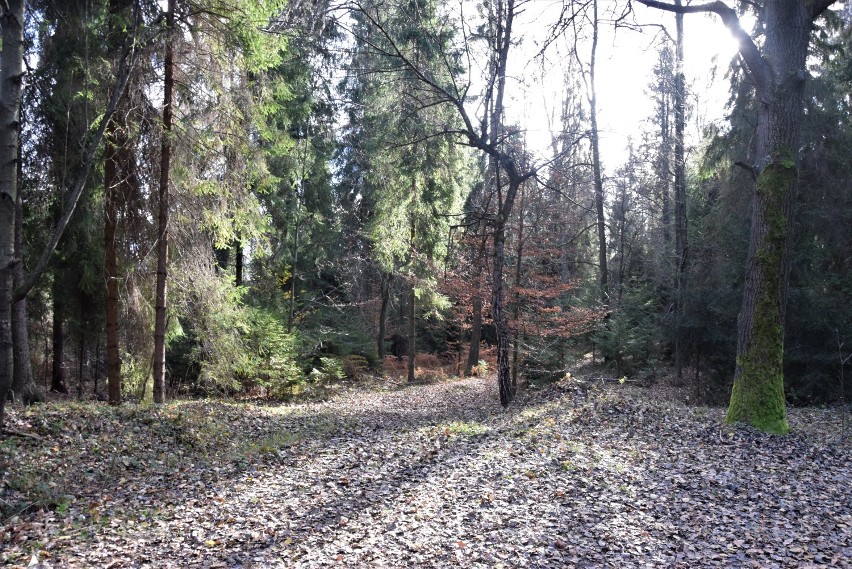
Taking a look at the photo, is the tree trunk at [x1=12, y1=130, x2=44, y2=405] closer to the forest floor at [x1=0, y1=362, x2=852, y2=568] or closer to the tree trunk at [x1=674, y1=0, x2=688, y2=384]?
the forest floor at [x1=0, y1=362, x2=852, y2=568]

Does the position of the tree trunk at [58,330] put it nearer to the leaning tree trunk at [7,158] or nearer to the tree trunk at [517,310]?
the leaning tree trunk at [7,158]

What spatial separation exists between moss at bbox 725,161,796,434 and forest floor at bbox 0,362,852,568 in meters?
0.48

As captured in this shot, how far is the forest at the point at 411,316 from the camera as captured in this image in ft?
15.5

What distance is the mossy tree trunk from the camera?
7637 millimetres

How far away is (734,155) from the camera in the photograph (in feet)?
42.9

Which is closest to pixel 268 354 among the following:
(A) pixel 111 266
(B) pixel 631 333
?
(A) pixel 111 266

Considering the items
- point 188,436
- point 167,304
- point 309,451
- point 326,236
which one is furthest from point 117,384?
point 326,236

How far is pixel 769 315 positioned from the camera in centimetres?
768

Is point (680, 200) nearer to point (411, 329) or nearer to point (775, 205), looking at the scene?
point (411, 329)

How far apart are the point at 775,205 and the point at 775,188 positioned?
0.81ft

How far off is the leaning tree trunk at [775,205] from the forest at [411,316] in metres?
0.04

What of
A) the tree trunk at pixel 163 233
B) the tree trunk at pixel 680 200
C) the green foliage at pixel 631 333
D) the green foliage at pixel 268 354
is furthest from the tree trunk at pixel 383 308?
the tree trunk at pixel 163 233

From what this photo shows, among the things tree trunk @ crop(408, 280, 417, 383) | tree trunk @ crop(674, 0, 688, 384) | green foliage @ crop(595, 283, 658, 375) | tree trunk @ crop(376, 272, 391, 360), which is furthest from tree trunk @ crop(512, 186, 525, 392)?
tree trunk @ crop(376, 272, 391, 360)

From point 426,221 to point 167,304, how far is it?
1041 centimetres
